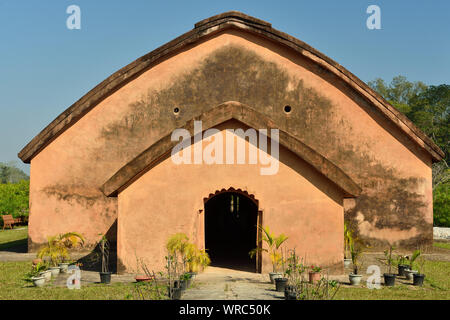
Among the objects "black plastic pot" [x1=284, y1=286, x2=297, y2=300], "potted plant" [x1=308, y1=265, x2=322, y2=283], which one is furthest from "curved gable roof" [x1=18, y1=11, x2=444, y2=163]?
"black plastic pot" [x1=284, y1=286, x2=297, y2=300]

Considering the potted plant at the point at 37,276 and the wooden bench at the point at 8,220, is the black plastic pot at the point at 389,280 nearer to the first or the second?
the potted plant at the point at 37,276

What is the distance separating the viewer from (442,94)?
204 ft

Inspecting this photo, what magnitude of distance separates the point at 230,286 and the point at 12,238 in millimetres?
16891

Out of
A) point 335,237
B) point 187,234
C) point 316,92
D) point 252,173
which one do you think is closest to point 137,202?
point 187,234

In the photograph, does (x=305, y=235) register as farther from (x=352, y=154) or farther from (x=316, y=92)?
(x=316, y=92)

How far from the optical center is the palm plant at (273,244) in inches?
490

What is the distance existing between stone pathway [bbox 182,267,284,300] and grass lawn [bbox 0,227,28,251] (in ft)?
37.4

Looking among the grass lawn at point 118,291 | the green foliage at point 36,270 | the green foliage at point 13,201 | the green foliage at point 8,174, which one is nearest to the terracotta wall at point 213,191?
the grass lawn at point 118,291

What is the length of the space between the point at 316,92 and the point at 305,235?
731 cm

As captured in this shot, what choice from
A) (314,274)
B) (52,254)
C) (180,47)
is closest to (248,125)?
(314,274)

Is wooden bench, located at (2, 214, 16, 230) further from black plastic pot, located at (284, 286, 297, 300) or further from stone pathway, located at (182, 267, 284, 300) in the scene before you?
black plastic pot, located at (284, 286, 297, 300)

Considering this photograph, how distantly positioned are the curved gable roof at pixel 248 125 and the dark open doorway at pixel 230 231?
166 inches

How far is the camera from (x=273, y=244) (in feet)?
42.3

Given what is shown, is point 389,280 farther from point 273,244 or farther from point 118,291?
point 118,291
